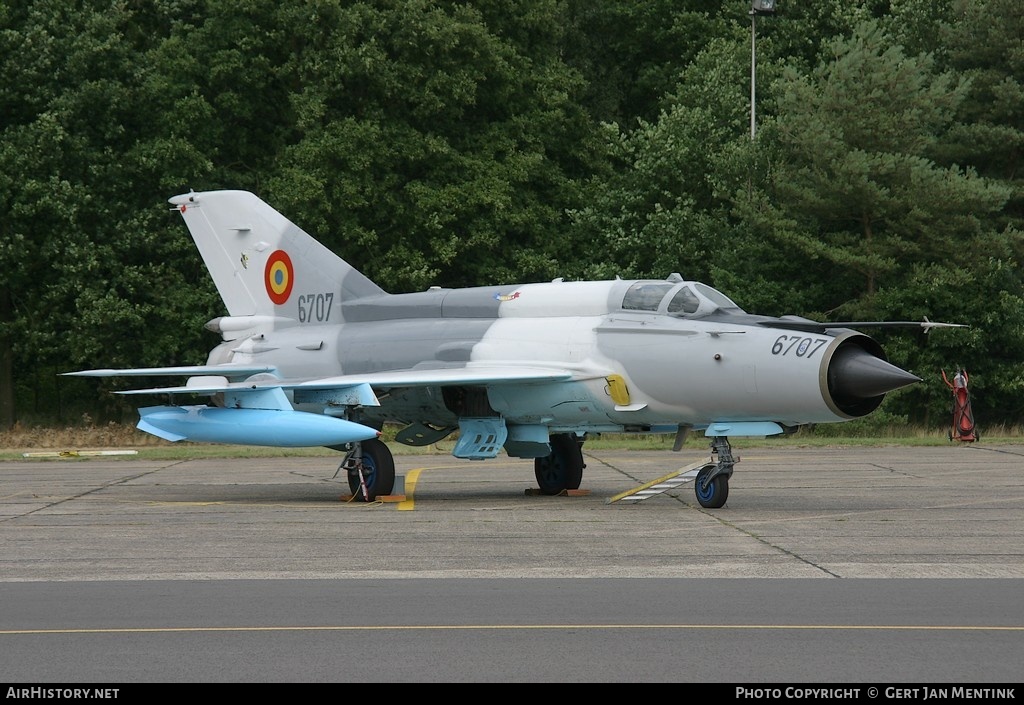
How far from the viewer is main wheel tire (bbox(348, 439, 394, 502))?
1727cm

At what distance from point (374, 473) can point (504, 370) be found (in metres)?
2.08

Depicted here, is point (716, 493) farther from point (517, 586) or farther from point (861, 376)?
point (517, 586)

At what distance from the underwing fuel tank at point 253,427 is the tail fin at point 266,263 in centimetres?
294

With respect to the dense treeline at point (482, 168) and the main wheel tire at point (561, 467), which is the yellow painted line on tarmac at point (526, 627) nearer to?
the main wheel tire at point (561, 467)

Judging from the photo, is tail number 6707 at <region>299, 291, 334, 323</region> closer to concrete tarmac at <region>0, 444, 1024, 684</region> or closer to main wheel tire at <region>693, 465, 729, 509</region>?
concrete tarmac at <region>0, 444, 1024, 684</region>

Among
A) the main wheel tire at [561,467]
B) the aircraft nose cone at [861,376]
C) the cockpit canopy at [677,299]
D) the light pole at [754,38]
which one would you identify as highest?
the light pole at [754,38]

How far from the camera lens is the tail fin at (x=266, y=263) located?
19.8 metres

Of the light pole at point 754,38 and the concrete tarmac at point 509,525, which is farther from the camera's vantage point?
the light pole at point 754,38

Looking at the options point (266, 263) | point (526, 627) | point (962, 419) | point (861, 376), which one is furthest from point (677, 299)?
point (962, 419)

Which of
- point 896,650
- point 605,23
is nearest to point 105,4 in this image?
point 605,23

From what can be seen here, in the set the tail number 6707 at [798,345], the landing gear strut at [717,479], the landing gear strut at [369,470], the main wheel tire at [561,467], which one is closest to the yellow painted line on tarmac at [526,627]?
the tail number 6707 at [798,345]

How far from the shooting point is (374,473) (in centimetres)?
1727

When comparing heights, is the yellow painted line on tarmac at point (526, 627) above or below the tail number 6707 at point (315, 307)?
below

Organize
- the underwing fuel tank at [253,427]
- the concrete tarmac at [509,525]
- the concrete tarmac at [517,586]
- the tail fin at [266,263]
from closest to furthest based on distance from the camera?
the concrete tarmac at [517,586] < the concrete tarmac at [509,525] < the underwing fuel tank at [253,427] < the tail fin at [266,263]
